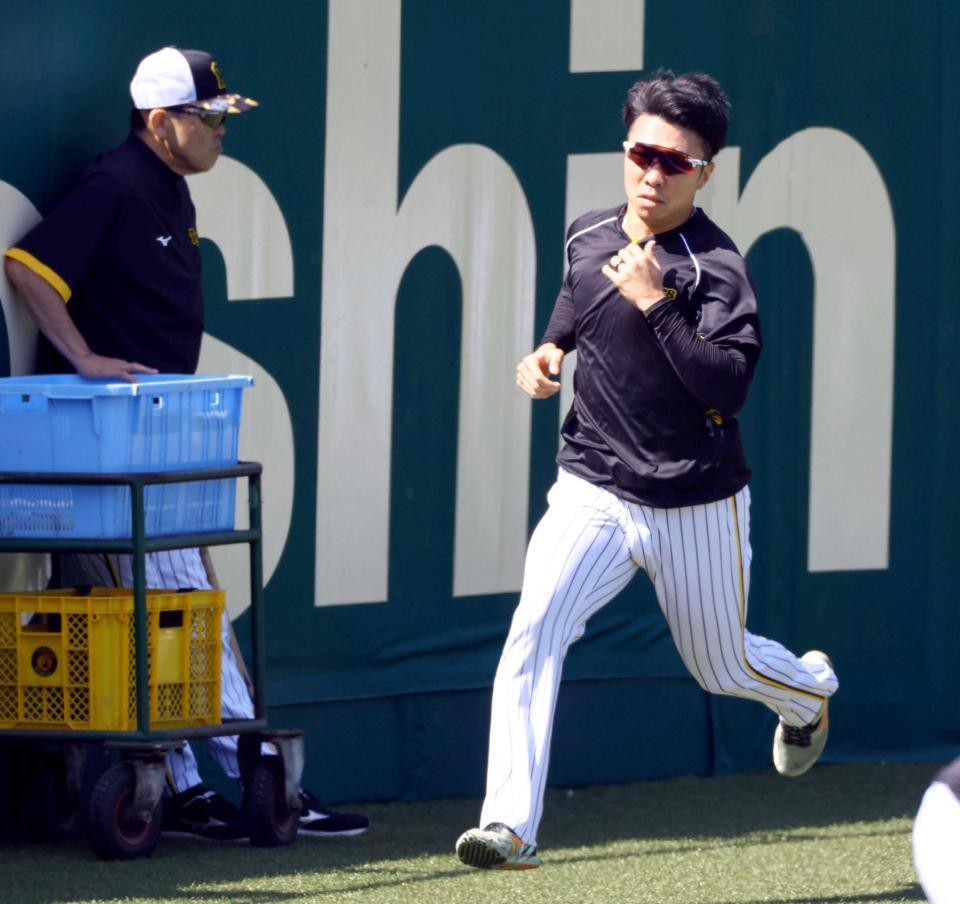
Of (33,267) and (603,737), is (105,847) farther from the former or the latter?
(603,737)

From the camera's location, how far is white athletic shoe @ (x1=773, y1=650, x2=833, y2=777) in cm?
559

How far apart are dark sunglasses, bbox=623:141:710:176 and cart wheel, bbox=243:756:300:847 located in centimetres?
181

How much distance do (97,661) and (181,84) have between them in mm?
1446

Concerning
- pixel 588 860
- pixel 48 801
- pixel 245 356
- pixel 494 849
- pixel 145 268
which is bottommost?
pixel 588 860

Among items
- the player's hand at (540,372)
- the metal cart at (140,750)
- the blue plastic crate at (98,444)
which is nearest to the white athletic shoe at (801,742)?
the player's hand at (540,372)

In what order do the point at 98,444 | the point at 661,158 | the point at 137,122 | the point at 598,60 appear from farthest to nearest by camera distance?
the point at 598,60
the point at 137,122
the point at 98,444
the point at 661,158

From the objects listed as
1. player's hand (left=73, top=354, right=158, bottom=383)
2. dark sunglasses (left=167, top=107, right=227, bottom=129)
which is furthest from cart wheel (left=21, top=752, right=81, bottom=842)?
dark sunglasses (left=167, top=107, right=227, bottom=129)

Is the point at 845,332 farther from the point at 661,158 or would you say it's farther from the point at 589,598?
the point at 589,598

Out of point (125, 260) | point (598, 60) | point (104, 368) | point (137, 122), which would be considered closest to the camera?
point (104, 368)

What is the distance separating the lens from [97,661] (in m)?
5.32

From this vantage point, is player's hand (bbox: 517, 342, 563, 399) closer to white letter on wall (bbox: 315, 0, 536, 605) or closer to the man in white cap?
the man in white cap

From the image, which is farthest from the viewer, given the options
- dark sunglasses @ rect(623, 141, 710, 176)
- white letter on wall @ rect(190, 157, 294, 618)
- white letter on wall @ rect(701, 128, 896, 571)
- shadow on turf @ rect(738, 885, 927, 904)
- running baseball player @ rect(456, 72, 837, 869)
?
white letter on wall @ rect(701, 128, 896, 571)

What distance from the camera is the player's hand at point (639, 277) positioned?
4703mm

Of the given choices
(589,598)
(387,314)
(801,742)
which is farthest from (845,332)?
(589,598)
